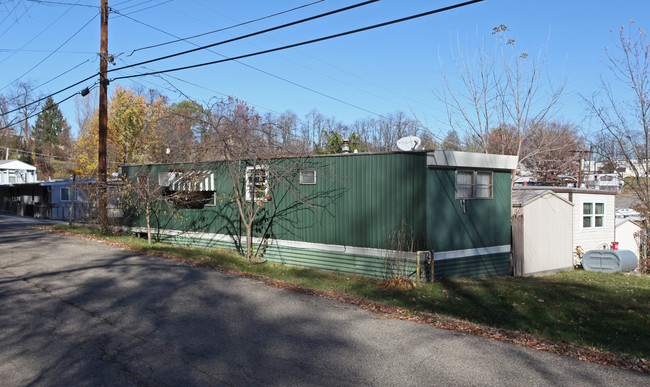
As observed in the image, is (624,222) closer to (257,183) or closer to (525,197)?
(525,197)

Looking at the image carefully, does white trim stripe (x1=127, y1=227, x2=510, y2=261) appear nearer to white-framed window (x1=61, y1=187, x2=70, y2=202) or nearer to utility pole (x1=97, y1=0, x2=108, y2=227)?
utility pole (x1=97, y1=0, x2=108, y2=227)

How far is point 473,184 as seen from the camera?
1203 centimetres

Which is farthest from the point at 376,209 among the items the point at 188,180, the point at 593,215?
the point at 593,215

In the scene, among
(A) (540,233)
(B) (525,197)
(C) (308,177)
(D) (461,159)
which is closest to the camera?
(D) (461,159)

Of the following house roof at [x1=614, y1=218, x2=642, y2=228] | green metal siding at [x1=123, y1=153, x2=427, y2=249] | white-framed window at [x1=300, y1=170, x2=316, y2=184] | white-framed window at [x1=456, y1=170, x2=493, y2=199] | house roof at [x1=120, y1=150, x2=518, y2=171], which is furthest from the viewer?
house roof at [x1=614, y1=218, x2=642, y2=228]

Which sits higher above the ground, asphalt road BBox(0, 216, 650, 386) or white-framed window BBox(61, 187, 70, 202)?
white-framed window BBox(61, 187, 70, 202)

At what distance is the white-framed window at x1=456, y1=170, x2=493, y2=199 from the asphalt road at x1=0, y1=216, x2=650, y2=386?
538 cm

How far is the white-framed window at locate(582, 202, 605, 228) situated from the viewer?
63.1ft

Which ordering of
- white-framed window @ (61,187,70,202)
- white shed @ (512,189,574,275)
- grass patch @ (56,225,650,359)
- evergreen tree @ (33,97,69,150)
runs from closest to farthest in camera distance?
grass patch @ (56,225,650,359), white shed @ (512,189,574,275), white-framed window @ (61,187,70,202), evergreen tree @ (33,97,69,150)

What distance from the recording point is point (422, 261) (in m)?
10.6

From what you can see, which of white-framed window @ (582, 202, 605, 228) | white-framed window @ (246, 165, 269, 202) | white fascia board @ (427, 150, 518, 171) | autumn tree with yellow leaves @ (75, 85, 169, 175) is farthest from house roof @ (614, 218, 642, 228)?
autumn tree with yellow leaves @ (75, 85, 169, 175)

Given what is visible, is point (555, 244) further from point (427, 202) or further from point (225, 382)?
point (225, 382)

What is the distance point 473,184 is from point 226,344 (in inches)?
330

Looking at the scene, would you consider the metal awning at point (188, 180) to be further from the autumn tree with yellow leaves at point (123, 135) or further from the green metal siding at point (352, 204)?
the autumn tree with yellow leaves at point (123, 135)
